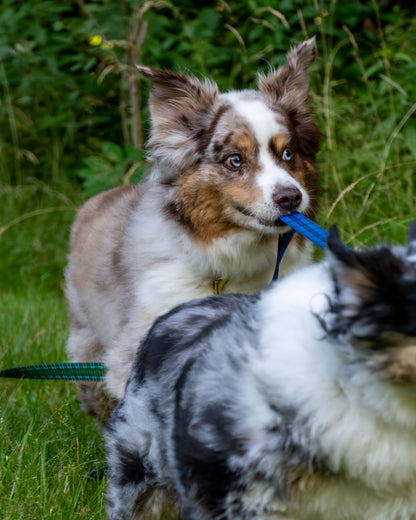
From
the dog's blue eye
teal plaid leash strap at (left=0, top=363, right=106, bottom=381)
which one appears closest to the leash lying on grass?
teal plaid leash strap at (left=0, top=363, right=106, bottom=381)

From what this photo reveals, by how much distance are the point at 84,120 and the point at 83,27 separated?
173 centimetres

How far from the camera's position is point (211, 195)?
3650 mm

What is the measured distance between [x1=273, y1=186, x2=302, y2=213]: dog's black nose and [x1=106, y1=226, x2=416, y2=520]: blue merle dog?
1.20m

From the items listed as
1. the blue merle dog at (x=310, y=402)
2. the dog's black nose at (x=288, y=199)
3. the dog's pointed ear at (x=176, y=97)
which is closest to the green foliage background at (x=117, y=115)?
the dog's pointed ear at (x=176, y=97)

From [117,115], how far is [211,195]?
195 inches

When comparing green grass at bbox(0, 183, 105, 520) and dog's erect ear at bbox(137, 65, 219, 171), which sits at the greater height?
dog's erect ear at bbox(137, 65, 219, 171)

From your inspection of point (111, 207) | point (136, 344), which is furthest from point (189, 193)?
point (111, 207)

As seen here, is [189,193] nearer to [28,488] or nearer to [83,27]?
[28,488]

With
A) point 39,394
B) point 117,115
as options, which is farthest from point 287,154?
point 117,115

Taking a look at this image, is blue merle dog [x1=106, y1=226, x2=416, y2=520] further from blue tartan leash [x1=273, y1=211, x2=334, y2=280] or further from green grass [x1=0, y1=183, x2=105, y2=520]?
green grass [x1=0, y1=183, x2=105, y2=520]

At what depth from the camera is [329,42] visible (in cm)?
693

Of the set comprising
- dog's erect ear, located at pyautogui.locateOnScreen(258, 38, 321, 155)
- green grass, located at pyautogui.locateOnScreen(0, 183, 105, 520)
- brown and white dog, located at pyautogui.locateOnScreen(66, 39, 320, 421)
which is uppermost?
dog's erect ear, located at pyautogui.locateOnScreen(258, 38, 321, 155)

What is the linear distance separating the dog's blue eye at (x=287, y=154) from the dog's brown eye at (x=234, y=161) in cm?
21

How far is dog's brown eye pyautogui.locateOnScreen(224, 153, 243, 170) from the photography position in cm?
A: 359
